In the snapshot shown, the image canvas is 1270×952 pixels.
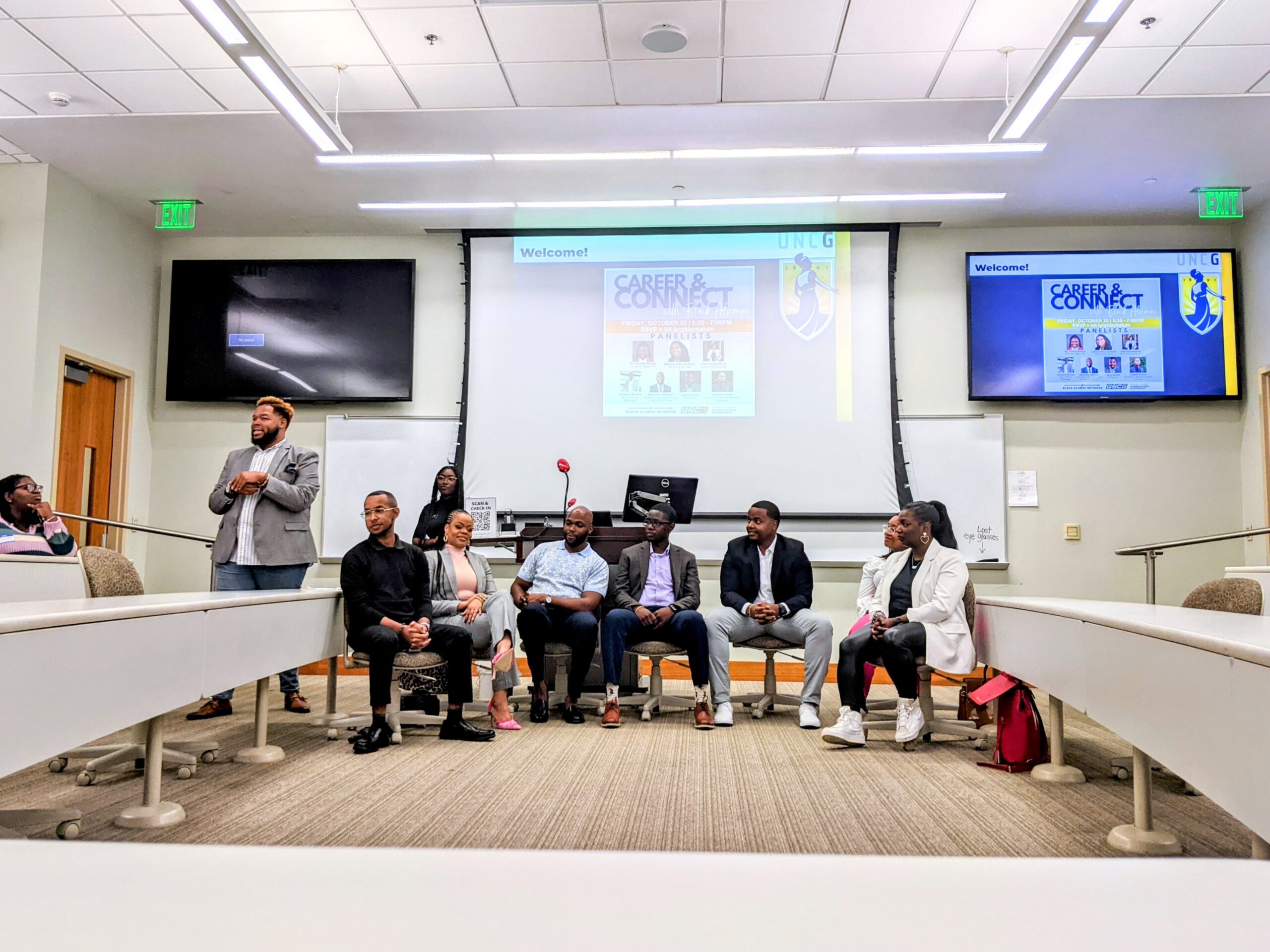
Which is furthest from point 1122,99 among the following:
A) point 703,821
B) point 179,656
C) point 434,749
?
point 179,656

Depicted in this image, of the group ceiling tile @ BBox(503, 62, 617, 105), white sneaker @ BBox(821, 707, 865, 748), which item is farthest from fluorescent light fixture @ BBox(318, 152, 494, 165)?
white sneaker @ BBox(821, 707, 865, 748)

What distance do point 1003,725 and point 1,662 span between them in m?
3.09

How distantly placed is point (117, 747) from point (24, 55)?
122 inches

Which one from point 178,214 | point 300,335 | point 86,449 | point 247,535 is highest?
point 178,214

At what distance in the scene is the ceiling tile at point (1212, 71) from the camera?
3832 millimetres

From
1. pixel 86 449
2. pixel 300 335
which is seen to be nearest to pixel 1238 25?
pixel 300 335

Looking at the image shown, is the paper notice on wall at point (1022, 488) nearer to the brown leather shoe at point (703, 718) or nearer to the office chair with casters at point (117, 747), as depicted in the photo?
the brown leather shoe at point (703, 718)

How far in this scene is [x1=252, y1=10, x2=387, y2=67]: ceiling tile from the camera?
368 cm

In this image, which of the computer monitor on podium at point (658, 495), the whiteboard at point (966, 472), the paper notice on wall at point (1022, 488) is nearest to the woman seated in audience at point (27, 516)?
the computer monitor on podium at point (658, 495)

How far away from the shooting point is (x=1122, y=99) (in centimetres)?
436

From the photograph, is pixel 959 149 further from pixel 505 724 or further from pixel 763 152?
pixel 505 724

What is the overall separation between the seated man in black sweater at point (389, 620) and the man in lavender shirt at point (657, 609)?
2.35 feet

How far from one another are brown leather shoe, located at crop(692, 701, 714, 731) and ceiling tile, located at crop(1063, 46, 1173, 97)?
3.26m

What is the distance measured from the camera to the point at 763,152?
197 inches
